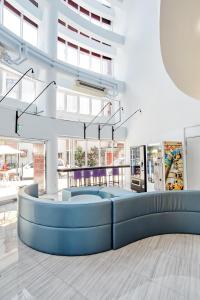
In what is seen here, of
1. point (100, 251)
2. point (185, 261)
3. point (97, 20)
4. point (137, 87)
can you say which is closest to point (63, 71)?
point (137, 87)

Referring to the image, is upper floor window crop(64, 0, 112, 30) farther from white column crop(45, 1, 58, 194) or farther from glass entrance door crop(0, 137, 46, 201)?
glass entrance door crop(0, 137, 46, 201)

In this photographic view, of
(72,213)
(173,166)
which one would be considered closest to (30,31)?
(173,166)

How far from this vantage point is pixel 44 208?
2.69 metres

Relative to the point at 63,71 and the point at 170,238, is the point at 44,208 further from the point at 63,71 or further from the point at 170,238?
the point at 63,71

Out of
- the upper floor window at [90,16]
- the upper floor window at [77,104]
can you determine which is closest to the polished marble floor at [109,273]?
the upper floor window at [77,104]

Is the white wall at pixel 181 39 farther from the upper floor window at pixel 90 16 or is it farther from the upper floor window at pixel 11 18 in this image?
the upper floor window at pixel 90 16

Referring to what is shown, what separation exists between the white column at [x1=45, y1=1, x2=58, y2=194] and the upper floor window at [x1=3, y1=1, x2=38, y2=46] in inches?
38.8

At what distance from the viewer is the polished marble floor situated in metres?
1.90

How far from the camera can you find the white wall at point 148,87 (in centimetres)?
709

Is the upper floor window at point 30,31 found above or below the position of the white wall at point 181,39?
above

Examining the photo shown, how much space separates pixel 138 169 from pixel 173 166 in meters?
1.54

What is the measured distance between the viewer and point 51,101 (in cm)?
698

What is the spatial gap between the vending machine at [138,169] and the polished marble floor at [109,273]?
169 inches

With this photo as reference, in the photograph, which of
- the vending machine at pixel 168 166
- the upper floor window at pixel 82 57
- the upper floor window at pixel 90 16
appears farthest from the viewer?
the upper floor window at pixel 90 16
